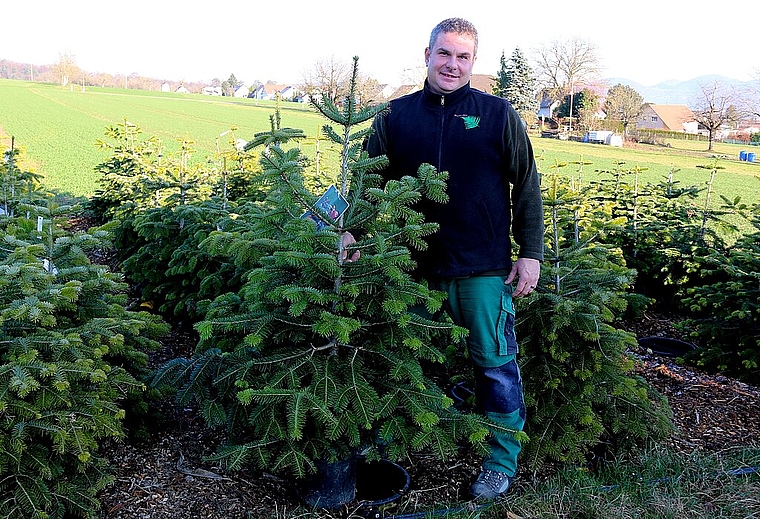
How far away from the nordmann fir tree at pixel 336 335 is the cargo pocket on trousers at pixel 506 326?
409 mm

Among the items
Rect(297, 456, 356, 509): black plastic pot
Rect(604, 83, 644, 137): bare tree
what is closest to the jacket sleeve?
Rect(297, 456, 356, 509): black plastic pot

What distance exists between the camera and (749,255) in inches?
244

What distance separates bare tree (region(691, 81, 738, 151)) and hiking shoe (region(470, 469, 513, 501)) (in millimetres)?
64894

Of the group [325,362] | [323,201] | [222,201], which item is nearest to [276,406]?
[325,362]

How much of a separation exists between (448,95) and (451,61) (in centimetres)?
20

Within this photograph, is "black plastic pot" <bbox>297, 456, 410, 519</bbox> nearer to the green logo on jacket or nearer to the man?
the man

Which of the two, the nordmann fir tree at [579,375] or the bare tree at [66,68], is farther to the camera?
the bare tree at [66,68]

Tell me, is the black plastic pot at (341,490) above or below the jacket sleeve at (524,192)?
below

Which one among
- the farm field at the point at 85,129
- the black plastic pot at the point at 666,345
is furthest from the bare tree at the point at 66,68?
the black plastic pot at the point at 666,345

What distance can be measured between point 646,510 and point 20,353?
329 cm

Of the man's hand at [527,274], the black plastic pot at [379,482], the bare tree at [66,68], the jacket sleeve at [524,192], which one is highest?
the bare tree at [66,68]

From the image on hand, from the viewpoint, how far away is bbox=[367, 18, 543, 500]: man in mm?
3609

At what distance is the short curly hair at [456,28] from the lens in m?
3.50

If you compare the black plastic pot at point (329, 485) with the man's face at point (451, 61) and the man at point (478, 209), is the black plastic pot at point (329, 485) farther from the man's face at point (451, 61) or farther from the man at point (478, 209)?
the man's face at point (451, 61)
